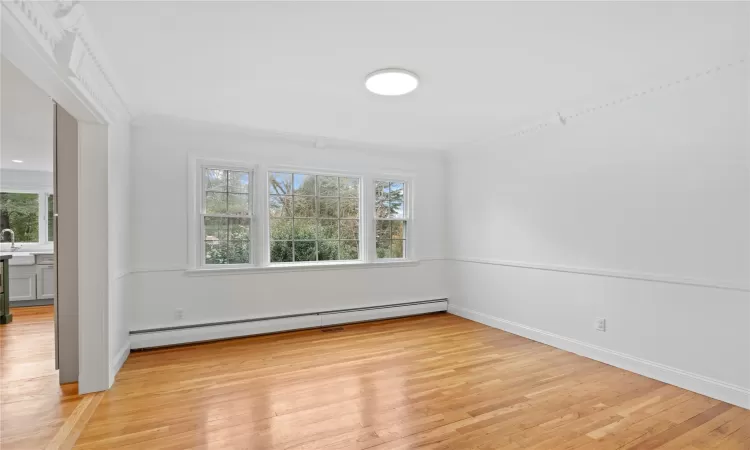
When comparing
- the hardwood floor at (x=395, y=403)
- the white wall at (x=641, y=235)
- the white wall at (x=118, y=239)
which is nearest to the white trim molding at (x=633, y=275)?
the white wall at (x=641, y=235)

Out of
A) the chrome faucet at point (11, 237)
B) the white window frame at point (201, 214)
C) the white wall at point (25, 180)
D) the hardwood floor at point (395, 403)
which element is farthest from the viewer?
the white wall at point (25, 180)

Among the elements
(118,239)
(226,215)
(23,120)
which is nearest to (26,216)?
(23,120)

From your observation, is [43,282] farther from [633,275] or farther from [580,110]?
[633,275]

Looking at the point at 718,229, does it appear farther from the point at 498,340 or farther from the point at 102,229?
the point at 102,229

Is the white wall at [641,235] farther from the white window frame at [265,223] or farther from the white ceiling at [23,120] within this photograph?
the white ceiling at [23,120]

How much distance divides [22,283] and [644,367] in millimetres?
8935

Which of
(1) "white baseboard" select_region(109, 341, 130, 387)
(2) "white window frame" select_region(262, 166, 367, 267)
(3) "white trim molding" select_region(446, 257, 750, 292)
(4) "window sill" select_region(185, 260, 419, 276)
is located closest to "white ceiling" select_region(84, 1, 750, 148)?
(2) "white window frame" select_region(262, 166, 367, 267)

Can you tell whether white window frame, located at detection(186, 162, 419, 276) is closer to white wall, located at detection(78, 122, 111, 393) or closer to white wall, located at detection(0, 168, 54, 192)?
white wall, located at detection(78, 122, 111, 393)

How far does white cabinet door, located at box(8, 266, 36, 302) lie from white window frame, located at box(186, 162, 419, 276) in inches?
172

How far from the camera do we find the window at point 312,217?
187 inches

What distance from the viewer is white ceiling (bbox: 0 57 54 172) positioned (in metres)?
3.16

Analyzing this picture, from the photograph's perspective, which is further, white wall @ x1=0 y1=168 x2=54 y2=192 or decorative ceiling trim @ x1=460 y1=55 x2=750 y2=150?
white wall @ x1=0 y1=168 x2=54 y2=192

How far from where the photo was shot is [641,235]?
10.8 ft

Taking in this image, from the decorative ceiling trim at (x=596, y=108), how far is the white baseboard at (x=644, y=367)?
235 cm
